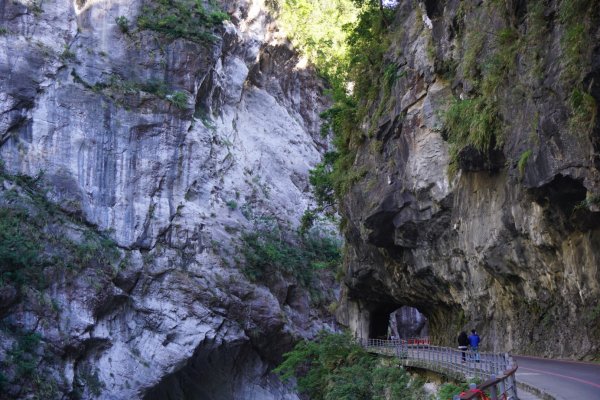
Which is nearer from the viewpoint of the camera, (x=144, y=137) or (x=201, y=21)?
(x=144, y=137)

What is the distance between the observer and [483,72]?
1750cm

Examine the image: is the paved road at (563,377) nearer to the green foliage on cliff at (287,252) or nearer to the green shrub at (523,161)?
the green shrub at (523,161)

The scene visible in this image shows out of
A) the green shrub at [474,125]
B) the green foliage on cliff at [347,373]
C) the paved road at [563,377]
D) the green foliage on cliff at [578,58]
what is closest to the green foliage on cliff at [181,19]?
the green foliage on cliff at [347,373]

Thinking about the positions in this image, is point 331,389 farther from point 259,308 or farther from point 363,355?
point 259,308

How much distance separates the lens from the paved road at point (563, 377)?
34.3 feet

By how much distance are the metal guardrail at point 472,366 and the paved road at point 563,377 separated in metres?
0.58

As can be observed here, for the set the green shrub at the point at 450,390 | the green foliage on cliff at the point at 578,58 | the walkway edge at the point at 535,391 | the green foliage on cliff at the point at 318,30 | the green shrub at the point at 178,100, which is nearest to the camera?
the walkway edge at the point at 535,391

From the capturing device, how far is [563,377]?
41.0 ft

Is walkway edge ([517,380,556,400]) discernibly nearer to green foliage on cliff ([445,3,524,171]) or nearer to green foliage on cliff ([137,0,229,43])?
green foliage on cliff ([445,3,524,171])

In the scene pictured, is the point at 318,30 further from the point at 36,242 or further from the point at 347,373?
the point at 347,373

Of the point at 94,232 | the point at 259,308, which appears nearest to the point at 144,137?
the point at 94,232

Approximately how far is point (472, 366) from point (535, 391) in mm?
4001

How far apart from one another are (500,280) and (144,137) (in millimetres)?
22704

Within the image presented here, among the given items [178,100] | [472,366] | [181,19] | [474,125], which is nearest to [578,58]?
[474,125]
